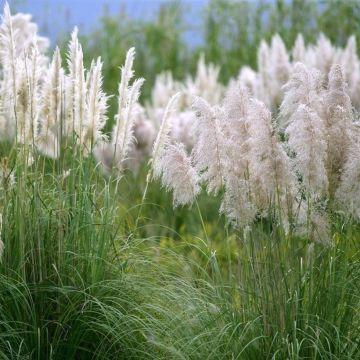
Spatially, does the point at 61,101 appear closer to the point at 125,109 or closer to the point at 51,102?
the point at 51,102

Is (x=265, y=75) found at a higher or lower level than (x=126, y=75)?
higher

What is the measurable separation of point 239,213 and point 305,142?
0.46 metres

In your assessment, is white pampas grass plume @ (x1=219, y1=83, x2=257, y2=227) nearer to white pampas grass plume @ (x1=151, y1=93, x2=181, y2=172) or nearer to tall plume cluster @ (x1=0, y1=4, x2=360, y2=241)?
tall plume cluster @ (x1=0, y1=4, x2=360, y2=241)

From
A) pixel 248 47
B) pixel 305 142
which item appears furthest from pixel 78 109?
pixel 248 47

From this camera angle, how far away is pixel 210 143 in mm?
4590

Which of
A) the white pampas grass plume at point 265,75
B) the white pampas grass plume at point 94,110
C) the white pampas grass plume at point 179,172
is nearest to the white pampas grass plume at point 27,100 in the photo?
the white pampas grass plume at point 94,110

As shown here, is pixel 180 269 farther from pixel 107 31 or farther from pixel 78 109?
pixel 107 31

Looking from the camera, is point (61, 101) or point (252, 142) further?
point (61, 101)

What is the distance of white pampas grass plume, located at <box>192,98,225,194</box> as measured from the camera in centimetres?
457

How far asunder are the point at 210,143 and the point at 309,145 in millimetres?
451

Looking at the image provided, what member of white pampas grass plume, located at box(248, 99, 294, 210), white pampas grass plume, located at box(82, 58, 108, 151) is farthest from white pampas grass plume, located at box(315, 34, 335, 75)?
white pampas grass plume, located at box(248, 99, 294, 210)

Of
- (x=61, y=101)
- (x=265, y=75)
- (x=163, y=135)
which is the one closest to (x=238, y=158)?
(x=163, y=135)

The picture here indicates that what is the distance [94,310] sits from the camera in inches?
188

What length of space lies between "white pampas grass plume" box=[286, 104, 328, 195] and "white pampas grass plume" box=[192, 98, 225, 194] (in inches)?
12.6
